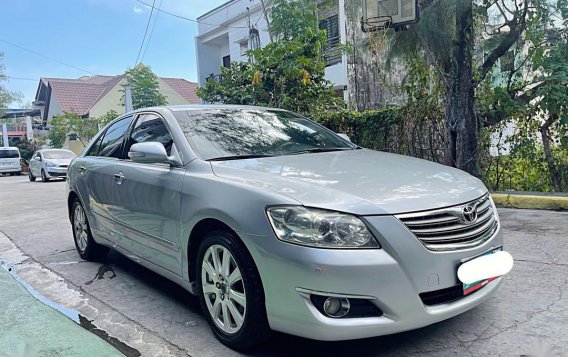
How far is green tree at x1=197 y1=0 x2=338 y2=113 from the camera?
10.1 meters

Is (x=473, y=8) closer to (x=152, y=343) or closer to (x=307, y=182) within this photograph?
(x=307, y=182)

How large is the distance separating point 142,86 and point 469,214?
27556 millimetres

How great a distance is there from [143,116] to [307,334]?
2610 millimetres

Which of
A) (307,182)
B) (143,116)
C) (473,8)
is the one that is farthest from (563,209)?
(143,116)

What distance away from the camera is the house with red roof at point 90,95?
112 ft

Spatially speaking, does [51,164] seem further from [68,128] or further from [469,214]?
[469,214]

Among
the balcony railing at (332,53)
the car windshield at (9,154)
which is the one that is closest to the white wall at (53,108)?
the car windshield at (9,154)

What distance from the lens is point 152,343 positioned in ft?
9.66

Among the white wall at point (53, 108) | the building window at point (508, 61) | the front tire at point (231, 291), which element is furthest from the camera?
the white wall at point (53, 108)

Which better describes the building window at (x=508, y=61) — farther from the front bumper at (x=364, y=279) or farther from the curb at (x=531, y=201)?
the front bumper at (x=364, y=279)

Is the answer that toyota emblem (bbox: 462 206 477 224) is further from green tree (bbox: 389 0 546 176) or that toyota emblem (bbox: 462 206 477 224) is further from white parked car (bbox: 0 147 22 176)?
white parked car (bbox: 0 147 22 176)

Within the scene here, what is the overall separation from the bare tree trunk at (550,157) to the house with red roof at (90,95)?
2799 cm

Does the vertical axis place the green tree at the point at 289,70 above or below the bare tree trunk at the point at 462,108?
above

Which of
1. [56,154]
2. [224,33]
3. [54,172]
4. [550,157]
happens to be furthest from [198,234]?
[224,33]
